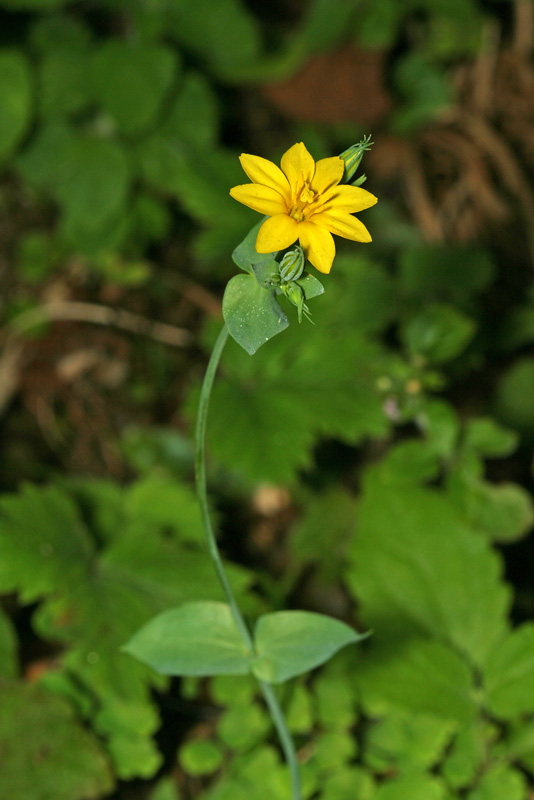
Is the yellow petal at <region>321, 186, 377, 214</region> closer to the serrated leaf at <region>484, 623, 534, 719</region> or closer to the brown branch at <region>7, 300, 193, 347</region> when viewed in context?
the serrated leaf at <region>484, 623, 534, 719</region>

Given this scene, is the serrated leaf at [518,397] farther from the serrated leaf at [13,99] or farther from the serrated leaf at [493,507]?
the serrated leaf at [13,99]

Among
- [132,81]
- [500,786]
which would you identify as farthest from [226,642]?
[132,81]

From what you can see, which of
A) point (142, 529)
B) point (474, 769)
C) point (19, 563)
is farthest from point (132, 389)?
point (474, 769)

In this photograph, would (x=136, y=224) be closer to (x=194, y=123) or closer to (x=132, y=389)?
(x=194, y=123)

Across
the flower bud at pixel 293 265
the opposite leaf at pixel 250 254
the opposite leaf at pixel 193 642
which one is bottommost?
the opposite leaf at pixel 193 642

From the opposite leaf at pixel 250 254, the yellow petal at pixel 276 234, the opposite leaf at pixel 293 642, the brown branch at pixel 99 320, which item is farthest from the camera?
the brown branch at pixel 99 320

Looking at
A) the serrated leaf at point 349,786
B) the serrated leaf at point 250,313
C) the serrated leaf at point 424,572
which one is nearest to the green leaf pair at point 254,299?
the serrated leaf at point 250,313
